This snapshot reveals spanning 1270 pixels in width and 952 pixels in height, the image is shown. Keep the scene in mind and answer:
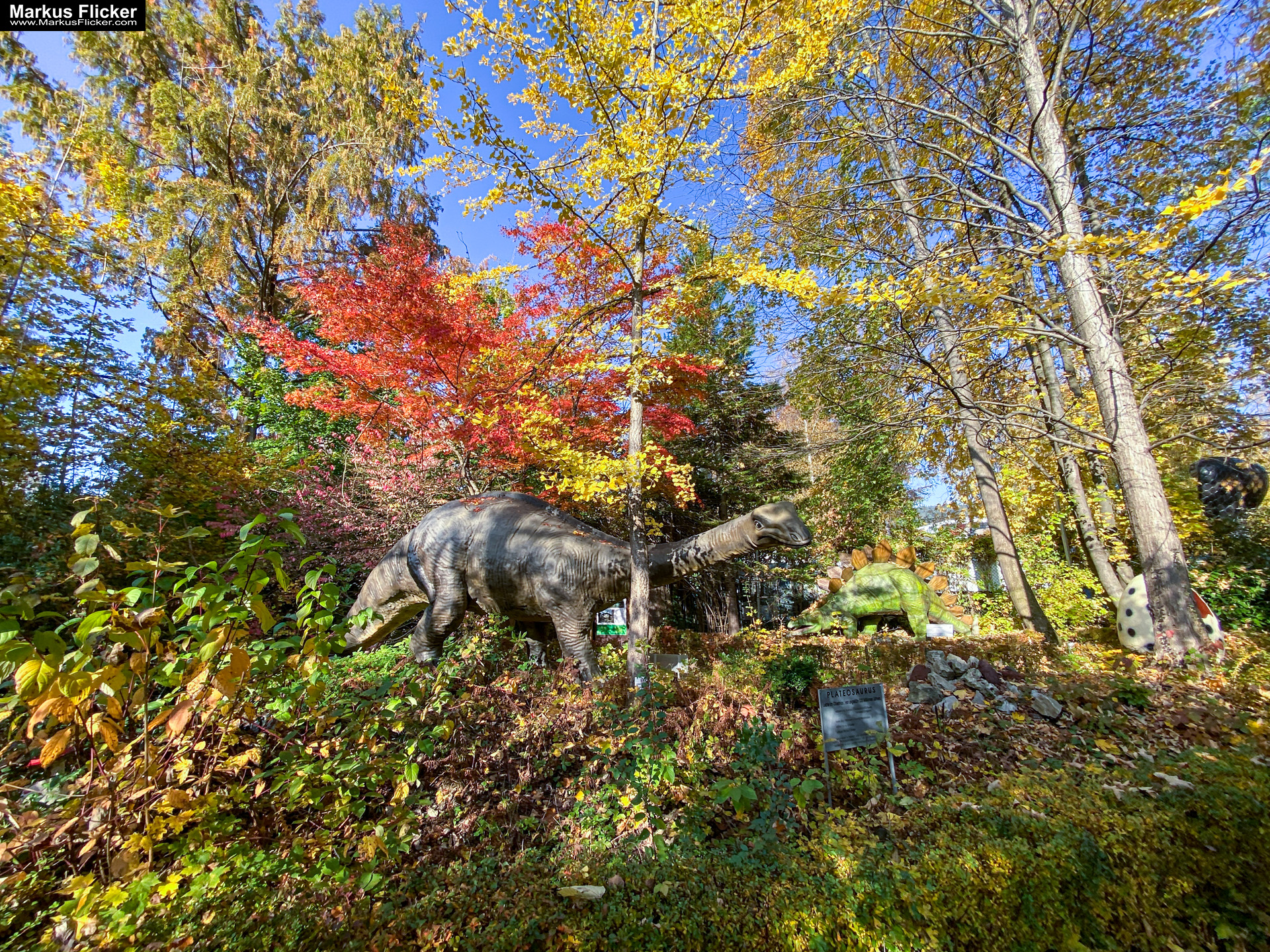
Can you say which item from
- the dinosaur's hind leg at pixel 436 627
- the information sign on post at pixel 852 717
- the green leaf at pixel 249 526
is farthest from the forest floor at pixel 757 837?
the dinosaur's hind leg at pixel 436 627

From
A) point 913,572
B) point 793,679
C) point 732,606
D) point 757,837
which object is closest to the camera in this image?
point 757,837

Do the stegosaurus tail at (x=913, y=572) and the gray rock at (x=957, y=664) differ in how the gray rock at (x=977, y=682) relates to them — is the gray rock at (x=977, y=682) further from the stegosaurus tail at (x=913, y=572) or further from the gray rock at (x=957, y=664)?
the stegosaurus tail at (x=913, y=572)

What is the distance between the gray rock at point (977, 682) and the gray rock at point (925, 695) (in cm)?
33

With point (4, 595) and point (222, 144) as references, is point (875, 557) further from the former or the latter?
point (222, 144)

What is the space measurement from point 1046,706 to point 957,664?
3.91 feet

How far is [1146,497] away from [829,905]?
17.3 ft

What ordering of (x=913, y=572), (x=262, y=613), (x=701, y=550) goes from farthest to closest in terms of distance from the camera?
(x=913, y=572)
(x=701, y=550)
(x=262, y=613)

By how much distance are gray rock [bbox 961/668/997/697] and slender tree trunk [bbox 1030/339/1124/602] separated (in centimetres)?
429

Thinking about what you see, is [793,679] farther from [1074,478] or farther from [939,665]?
[1074,478]

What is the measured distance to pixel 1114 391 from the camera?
4.83m

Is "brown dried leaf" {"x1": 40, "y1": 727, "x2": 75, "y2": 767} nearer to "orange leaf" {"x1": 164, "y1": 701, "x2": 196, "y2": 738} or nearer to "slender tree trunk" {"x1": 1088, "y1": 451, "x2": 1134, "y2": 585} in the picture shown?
"orange leaf" {"x1": 164, "y1": 701, "x2": 196, "y2": 738}

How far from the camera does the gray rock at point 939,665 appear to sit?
488cm
